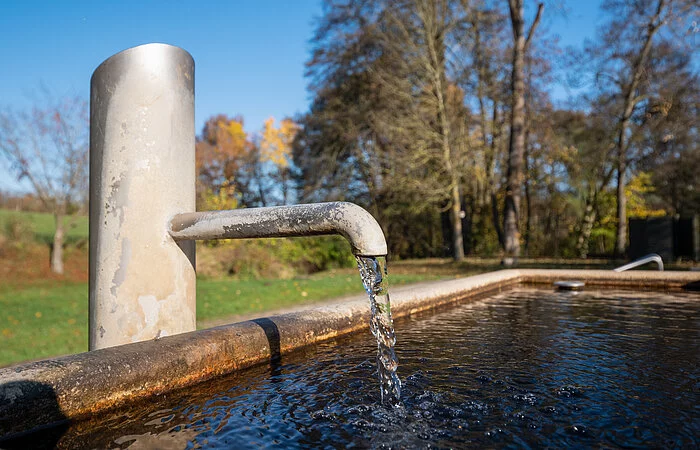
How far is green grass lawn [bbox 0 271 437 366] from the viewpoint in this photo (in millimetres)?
5168

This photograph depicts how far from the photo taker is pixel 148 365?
84.0 inches

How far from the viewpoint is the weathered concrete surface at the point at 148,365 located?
67.1 inches

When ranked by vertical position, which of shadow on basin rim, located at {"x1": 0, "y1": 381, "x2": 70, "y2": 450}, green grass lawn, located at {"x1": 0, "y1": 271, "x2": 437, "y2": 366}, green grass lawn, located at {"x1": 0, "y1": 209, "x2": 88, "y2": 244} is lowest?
green grass lawn, located at {"x1": 0, "y1": 271, "x2": 437, "y2": 366}

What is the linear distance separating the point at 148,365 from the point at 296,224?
2.88 feet

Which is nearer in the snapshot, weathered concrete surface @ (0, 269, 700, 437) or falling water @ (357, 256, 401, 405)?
weathered concrete surface @ (0, 269, 700, 437)

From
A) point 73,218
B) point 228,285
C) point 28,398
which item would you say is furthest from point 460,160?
point 28,398

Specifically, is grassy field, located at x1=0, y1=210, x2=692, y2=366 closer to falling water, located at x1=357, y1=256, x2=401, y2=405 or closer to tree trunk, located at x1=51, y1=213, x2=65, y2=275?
tree trunk, located at x1=51, y1=213, x2=65, y2=275

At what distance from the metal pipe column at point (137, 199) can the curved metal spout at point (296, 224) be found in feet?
0.59

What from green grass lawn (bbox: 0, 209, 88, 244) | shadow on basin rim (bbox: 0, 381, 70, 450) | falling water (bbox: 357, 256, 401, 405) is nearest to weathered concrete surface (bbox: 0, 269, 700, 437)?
shadow on basin rim (bbox: 0, 381, 70, 450)

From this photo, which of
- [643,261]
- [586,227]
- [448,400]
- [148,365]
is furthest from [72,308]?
[586,227]

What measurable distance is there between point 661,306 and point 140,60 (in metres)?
5.49

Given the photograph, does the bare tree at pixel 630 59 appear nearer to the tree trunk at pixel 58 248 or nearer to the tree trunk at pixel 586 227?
the tree trunk at pixel 586 227

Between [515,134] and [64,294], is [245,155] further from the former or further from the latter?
[64,294]

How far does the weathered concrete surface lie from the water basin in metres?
0.06
